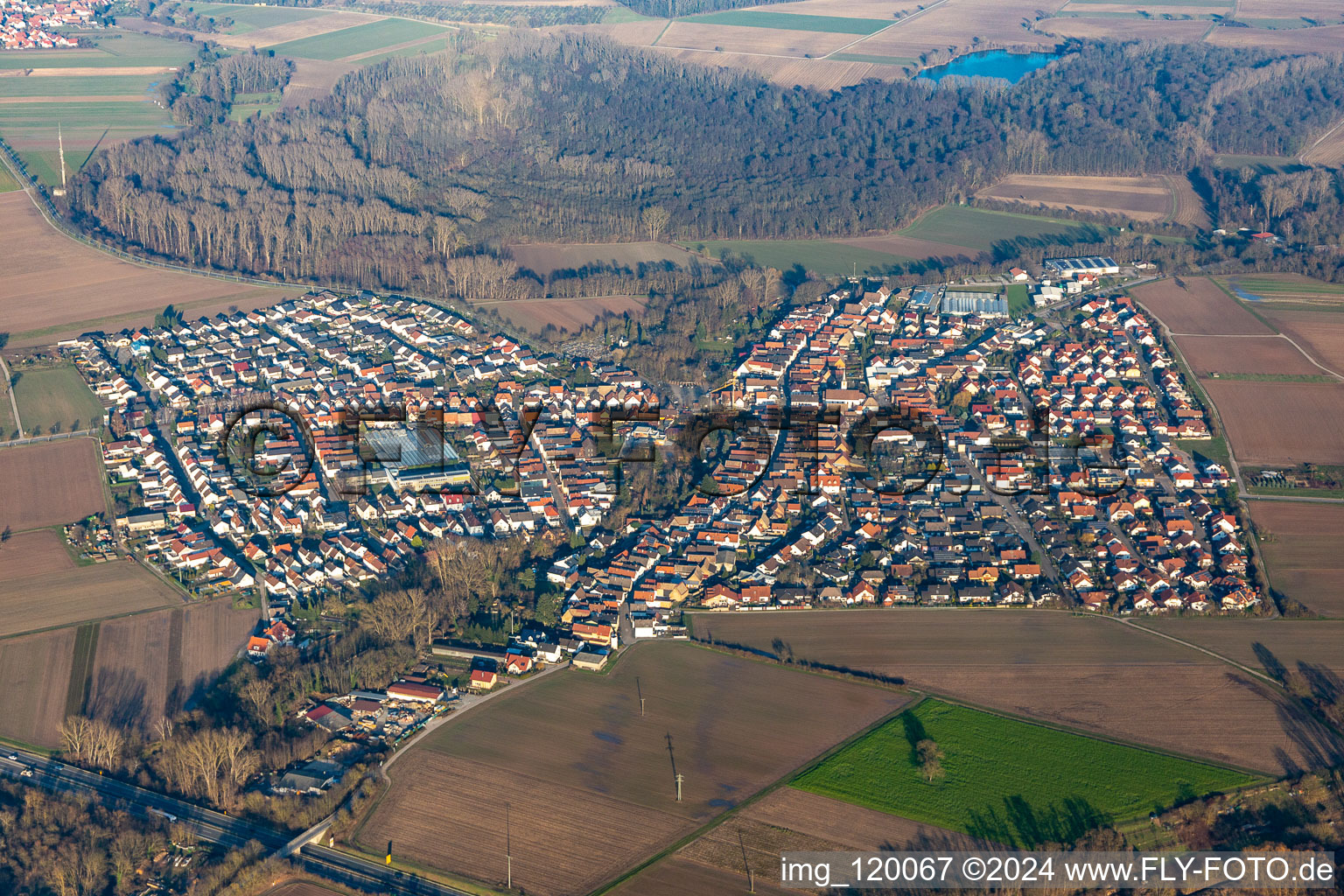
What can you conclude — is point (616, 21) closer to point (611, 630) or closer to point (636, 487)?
point (636, 487)

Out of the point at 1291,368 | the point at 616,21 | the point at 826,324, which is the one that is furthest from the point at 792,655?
the point at 616,21

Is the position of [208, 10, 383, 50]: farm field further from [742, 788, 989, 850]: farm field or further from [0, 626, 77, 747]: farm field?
[742, 788, 989, 850]: farm field

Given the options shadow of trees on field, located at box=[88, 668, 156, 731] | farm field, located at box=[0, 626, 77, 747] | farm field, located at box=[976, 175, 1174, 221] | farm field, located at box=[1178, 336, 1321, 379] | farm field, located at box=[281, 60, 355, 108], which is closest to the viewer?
farm field, located at box=[0, 626, 77, 747]

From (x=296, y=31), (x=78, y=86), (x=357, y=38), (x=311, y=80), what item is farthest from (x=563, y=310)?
(x=296, y=31)

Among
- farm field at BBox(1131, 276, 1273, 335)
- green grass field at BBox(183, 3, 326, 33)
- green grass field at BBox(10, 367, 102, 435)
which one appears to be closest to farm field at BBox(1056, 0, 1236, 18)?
farm field at BBox(1131, 276, 1273, 335)

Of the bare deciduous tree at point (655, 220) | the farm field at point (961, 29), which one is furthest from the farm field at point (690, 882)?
the farm field at point (961, 29)

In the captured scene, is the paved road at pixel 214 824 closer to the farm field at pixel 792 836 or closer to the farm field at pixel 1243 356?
the farm field at pixel 792 836
